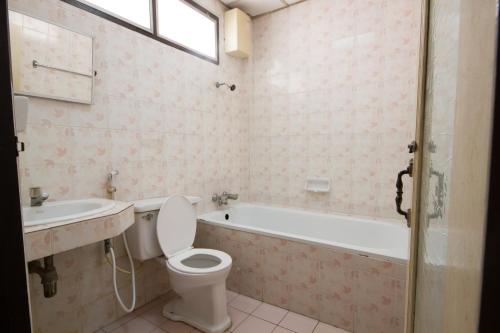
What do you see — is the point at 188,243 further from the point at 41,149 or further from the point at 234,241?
the point at 41,149

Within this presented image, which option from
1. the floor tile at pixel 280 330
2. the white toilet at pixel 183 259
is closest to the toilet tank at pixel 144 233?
the white toilet at pixel 183 259

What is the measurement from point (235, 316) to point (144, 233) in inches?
34.6

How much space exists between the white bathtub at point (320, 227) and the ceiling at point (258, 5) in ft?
7.05

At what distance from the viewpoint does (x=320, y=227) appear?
8.33ft

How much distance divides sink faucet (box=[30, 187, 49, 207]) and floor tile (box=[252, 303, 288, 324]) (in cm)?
153

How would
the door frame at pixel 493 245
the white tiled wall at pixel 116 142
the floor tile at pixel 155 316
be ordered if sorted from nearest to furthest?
the door frame at pixel 493 245
the white tiled wall at pixel 116 142
the floor tile at pixel 155 316

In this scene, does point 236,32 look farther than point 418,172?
Yes

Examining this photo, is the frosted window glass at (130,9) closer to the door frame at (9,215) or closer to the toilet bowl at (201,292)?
the door frame at (9,215)

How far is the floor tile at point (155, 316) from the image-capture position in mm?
1783

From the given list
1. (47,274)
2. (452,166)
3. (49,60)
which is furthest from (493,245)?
(49,60)

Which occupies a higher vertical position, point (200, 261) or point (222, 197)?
point (222, 197)

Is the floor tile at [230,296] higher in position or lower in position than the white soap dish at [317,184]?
lower

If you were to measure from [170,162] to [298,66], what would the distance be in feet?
5.45

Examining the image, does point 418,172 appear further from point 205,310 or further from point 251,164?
point 251,164
